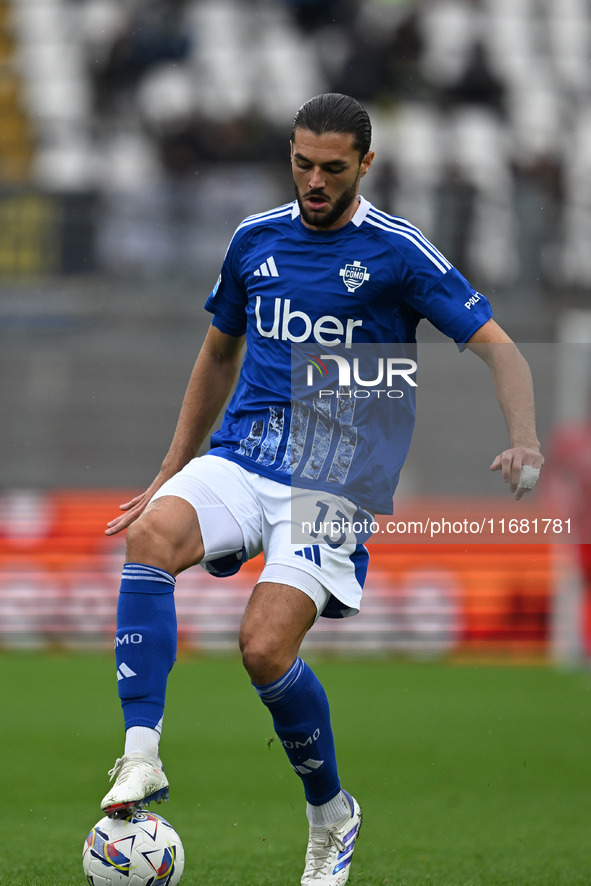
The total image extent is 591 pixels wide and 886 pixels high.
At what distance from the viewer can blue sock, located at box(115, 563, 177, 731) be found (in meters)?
3.10

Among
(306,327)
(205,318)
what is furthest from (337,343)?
(205,318)

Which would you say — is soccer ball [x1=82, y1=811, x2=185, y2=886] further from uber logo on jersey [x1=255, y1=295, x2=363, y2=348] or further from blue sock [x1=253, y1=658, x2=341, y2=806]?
uber logo on jersey [x1=255, y1=295, x2=363, y2=348]

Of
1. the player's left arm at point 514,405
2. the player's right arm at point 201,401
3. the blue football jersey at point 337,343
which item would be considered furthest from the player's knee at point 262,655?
the player's left arm at point 514,405

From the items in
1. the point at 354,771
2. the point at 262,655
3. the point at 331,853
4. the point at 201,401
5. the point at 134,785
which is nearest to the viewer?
the point at 134,785

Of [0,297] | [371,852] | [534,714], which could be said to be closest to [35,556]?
[0,297]

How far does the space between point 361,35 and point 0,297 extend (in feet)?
13.9

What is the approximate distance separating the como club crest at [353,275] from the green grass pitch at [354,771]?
1647 millimetres

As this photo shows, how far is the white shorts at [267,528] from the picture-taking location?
10.9ft

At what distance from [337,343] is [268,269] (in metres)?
0.30

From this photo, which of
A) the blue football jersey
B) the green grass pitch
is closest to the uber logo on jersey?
the blue football jersey

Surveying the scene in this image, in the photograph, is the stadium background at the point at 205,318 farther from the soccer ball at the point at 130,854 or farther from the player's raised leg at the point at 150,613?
the soccer ball at the point at 130,854

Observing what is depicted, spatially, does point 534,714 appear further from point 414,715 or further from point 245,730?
point 245,730

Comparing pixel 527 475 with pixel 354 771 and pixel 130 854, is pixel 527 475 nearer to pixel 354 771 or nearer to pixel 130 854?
pixel 130 854

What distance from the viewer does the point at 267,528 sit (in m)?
3.45
